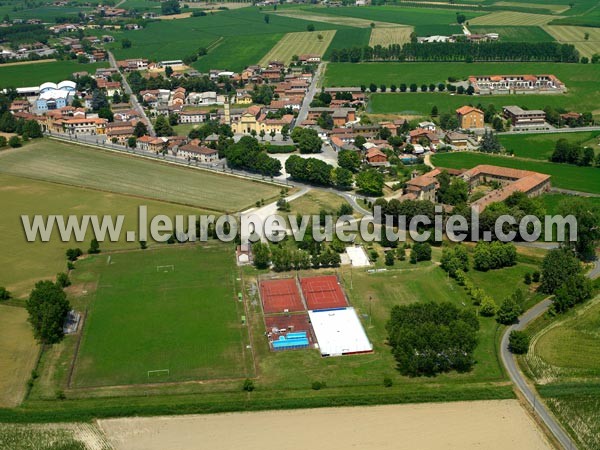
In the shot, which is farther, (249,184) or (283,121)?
(283,121)

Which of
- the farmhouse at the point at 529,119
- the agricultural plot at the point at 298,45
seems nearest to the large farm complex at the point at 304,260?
the farmhouse at the point at 529,119

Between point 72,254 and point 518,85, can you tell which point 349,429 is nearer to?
point 72,254

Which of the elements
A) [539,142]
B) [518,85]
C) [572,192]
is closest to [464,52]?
[518,85]

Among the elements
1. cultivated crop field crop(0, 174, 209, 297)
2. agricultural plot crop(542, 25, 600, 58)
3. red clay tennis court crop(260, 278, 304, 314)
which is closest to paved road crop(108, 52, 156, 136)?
cultivated crop field crop(0, 174, 209, 297)

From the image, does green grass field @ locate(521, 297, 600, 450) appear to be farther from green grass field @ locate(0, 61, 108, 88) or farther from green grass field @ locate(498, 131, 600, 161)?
green grass field @ locate(0, 61, 108, 88)

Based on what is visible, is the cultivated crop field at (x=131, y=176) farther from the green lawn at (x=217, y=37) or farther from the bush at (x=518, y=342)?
the green lawn at (x=217, y=37)

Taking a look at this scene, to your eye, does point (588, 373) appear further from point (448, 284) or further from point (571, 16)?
point (571, 16)

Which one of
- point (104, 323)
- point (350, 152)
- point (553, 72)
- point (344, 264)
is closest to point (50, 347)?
point (104, 323)
